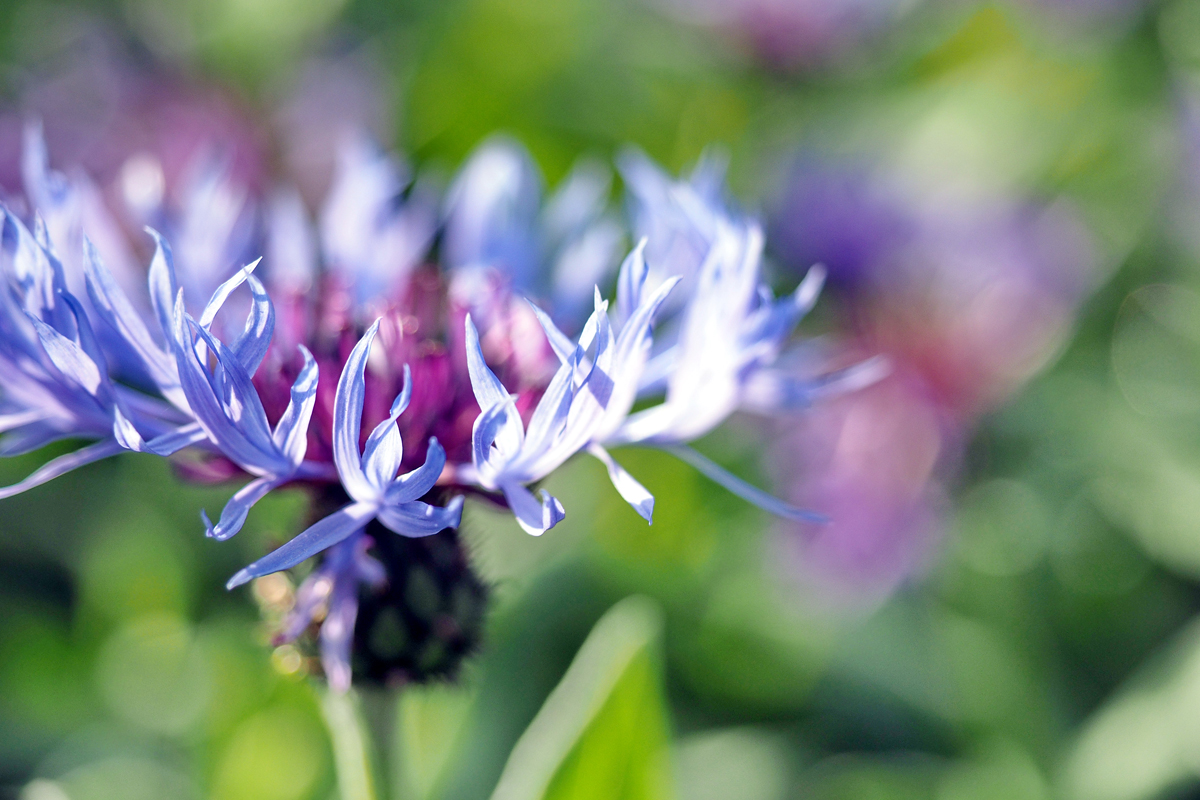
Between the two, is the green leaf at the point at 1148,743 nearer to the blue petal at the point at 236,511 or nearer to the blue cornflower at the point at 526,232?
the blue cornflower at the point at 526,232

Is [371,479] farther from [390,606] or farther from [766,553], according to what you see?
[766,553]

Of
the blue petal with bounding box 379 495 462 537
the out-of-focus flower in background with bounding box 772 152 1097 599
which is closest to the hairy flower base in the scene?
the blue petal with bounding box 379 495 462 537

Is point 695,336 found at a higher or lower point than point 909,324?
higher

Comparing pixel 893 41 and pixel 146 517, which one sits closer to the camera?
pixel 146 517

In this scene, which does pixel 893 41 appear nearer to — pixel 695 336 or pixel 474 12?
pixel 474 12

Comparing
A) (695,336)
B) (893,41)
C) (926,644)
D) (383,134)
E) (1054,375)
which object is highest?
(695,336)

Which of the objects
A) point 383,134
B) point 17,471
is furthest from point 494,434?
point 383,134

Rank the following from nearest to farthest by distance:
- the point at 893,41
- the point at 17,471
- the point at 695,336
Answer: the point at 695,336 < the point at 17,471 < the point at 893,41
